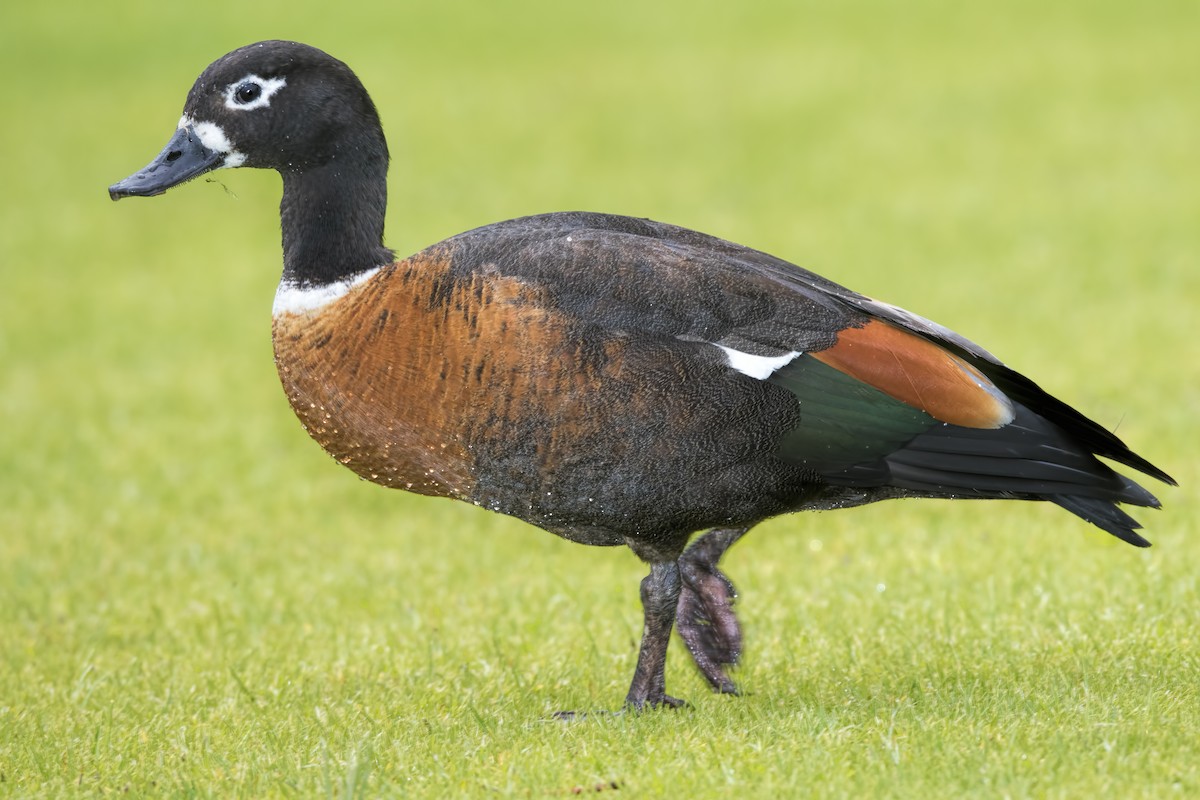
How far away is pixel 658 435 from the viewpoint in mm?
4891

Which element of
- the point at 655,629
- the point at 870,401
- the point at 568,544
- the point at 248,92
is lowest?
the point at 655,629

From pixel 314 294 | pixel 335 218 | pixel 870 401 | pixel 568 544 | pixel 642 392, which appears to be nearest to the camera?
pixel 642 392

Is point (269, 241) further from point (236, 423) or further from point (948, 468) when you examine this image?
point (948, 468)

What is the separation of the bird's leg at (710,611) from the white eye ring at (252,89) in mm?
2152

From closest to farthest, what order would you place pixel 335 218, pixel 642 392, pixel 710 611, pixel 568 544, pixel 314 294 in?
1. pixel 642 392
2. pixel 314 294
3. pixel 335 218
4. pixel 710 611
5. pixel 568 544

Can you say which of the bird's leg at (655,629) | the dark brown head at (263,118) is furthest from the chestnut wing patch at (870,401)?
the dark brown head at (263,118)

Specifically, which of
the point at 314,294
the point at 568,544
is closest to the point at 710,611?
the point at 314,294

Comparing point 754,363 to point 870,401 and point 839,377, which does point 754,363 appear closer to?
point 839,377

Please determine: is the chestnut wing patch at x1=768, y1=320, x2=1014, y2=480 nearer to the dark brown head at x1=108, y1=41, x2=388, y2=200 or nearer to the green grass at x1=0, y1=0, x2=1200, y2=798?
the green grass at x1=0, y1=0, x2=1200, y2=798

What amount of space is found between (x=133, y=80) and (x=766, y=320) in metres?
20.1

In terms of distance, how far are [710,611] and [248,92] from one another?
2.41 m

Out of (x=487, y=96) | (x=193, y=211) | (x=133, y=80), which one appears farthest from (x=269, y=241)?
(x=133, y=80)

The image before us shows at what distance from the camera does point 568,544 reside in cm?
841

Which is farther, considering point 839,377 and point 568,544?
point 568,544
